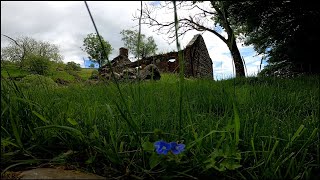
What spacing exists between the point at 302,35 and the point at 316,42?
1.48 ft

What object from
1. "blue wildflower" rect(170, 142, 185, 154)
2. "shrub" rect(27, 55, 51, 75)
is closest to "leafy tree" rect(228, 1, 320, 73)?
"shrub" rect(27, 55, 51, 75)

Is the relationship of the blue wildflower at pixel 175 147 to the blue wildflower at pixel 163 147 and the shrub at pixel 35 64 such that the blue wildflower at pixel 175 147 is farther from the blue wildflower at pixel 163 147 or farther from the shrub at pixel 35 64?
the shrub at pixel 35 64

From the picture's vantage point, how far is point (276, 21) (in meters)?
7.79

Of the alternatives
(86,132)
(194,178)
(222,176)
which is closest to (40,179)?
(86,132)

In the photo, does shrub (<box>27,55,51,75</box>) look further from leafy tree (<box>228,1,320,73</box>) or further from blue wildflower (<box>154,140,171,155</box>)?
Result: leafy tree (<box>228,1,320,73</box>)

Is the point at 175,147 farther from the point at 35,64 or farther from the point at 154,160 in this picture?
the point at 35,64

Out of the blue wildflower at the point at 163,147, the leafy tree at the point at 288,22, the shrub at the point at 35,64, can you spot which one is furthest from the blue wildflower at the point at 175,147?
the leafy tree at the point at 288,22

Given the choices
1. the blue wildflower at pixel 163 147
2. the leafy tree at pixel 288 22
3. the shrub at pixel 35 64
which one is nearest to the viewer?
the blue wildflower at pixel 163 147

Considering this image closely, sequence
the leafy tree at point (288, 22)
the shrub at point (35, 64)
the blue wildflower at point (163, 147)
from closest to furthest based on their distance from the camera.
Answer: the blue wildflower at point (163, 147)
the shrub at point (35, 64)
the leafy tree at point (288, 22)

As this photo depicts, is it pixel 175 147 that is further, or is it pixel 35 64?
pixel 35 64

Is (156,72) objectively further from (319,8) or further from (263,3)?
(319,8)

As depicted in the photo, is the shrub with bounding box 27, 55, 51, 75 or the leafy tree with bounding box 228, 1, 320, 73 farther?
the leafy tree with bounding box 228, 1, 320, 73

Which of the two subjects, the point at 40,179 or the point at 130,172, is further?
the point at 130,172

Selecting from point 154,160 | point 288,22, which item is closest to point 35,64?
point 154,160
